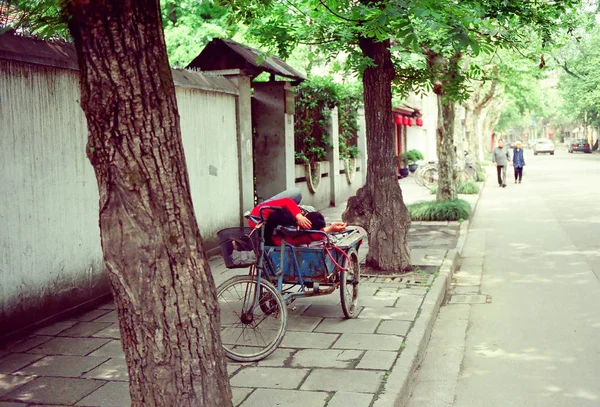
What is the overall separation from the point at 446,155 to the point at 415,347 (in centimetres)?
1182

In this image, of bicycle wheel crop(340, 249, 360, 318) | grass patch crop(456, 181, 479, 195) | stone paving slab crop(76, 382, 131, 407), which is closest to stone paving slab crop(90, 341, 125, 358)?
stone paving slab crop(76, 382, 131, 407)

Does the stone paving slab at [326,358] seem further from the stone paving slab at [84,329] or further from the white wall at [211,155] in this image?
the white wall at [211,155]

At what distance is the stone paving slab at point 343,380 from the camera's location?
490 cm

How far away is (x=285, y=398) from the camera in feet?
15.5

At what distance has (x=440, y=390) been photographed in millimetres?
5293

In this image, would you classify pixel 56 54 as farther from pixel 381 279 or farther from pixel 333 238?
pixel 381 279

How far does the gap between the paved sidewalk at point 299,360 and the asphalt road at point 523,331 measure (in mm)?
284

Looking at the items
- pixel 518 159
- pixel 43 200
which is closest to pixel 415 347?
pixel 43 200

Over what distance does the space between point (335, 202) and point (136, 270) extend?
49.6ft

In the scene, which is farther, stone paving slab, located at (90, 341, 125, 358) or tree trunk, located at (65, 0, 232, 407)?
stone paving slab, located at (90, 341, 125, 358)

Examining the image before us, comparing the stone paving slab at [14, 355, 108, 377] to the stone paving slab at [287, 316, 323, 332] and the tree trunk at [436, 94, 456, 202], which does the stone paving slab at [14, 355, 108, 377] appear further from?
the tree trunk at [436, 94, 456, 202]

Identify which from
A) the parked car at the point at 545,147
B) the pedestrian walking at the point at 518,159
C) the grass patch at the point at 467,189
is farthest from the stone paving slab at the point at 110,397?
the parked car at the point at 545,147

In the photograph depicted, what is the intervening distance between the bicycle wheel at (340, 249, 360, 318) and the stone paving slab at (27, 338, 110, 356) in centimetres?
221

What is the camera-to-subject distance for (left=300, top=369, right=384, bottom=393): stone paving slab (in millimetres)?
4902
